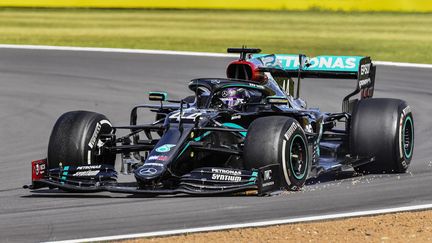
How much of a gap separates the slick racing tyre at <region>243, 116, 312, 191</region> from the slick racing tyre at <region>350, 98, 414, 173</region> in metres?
1.56

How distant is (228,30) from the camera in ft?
96.1

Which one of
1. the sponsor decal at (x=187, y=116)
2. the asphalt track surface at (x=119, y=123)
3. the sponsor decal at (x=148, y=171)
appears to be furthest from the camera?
the sponsor decal at (x=187, y=116)

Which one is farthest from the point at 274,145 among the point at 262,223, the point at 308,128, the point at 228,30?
the point at 228,30

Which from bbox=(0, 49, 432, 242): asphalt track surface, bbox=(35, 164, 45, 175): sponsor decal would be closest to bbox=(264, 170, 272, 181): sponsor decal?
bbox=(0, 49, 432, 242): asphalt track surface

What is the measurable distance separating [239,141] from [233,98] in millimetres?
672

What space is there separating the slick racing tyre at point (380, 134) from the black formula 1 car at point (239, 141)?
1cm

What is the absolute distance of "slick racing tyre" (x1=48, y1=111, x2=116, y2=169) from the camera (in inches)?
484

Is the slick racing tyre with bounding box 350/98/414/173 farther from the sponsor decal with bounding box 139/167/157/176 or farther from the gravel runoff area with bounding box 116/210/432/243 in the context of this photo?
the gravel runoff area with bounding box 116/210/432/243

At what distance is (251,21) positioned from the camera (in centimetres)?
3048

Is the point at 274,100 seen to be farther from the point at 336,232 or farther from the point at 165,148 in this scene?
the point at 336,232

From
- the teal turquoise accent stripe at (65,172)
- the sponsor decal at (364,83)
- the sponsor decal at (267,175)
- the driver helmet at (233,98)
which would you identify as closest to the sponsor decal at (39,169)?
the teal turquoise accent stripe at (65,172)

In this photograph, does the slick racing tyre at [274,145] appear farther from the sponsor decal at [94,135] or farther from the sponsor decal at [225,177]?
the sponsor decal at [94,135]

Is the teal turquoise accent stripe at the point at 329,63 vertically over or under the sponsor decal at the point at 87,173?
over

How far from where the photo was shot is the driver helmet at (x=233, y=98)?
12.9 meters
